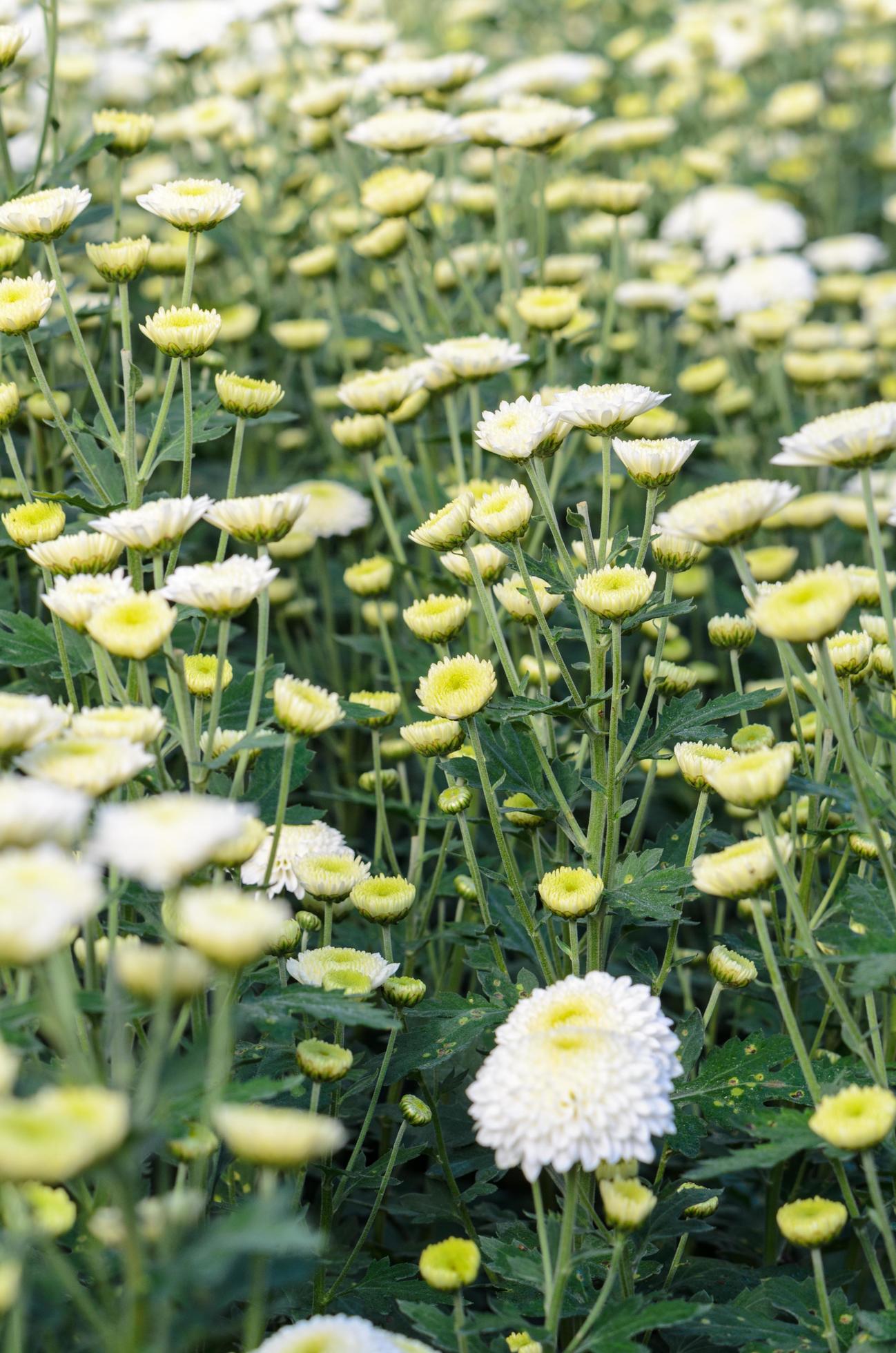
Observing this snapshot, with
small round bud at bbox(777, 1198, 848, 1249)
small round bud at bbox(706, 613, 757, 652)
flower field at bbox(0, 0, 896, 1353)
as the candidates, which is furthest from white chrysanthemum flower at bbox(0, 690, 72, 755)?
small round bud at bbox(706, 613, 757, 652)

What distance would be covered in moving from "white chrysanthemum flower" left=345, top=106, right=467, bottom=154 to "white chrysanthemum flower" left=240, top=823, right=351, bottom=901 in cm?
153

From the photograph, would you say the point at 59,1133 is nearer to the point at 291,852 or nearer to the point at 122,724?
the point at 122,724

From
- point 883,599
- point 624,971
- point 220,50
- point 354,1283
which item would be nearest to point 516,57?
point 220,50

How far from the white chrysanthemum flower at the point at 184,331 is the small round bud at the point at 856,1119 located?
1198mm

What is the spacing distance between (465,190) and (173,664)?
2.48 m

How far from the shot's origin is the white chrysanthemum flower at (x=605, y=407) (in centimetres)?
179

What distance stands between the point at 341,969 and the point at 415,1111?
0.76ft

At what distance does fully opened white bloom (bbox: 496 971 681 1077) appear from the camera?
4.78 feet

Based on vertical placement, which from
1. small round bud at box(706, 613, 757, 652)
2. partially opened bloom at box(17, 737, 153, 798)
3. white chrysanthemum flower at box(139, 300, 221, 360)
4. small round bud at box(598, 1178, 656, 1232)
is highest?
white chrysanthemum flower at box(139, 300, 221, 360)

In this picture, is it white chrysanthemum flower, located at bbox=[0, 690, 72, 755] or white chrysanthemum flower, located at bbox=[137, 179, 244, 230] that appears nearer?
white chrysanthemum flower, located at bbox=[0, 690, 72, 755]

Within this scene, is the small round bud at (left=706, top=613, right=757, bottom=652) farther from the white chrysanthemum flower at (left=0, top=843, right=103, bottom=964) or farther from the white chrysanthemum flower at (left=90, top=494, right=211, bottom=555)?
the white chrysanthemum flower at (left=0, top=843, right=103, bottom=964)

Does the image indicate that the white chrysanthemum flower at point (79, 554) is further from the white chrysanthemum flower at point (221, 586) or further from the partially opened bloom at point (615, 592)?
the partially opened bloom at point (615, 592)

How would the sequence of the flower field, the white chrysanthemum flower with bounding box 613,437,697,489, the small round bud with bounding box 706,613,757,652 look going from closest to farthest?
the flower field < the white chrysanthemum flower with bounding box 613,437,697,489 < the small round bud with bounding box 706,613,757,652

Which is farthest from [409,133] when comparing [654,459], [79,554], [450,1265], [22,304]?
[450,1265]
